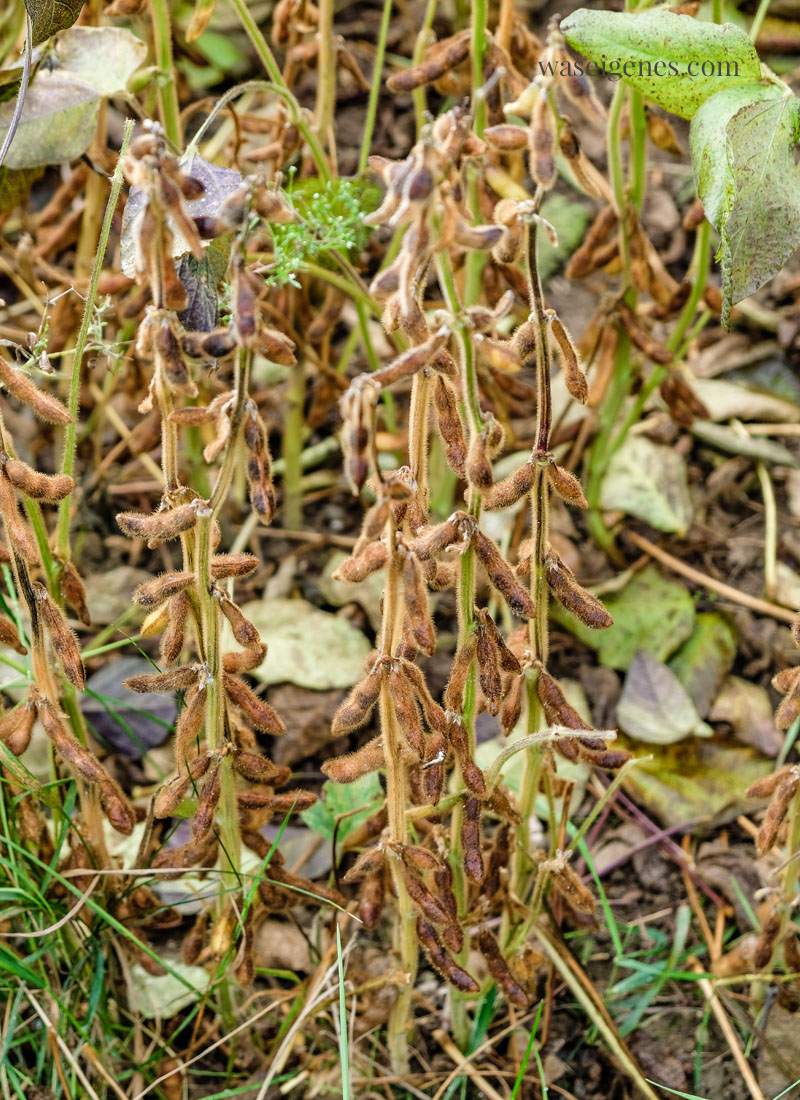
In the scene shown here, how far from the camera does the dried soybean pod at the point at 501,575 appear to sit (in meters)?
1.16

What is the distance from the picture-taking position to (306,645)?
210 cm

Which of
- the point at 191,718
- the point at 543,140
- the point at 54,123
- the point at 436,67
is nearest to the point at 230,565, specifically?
the point at 191,718

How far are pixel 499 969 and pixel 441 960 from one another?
4.7 inches

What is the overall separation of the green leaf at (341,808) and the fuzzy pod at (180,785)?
0.33 metres

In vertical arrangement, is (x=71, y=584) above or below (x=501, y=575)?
below

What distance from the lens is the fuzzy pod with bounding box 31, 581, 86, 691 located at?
132cm

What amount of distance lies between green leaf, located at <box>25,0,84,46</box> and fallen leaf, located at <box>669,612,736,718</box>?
1.48 meters

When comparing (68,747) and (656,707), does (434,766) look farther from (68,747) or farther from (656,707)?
(656,707)

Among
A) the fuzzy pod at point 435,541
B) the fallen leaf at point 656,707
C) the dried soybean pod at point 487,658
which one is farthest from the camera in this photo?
the fallen leaf at point 656,707

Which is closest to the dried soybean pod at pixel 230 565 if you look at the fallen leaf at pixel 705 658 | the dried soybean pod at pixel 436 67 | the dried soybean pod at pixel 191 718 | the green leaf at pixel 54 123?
the dried soybean pod at pixel 191 718

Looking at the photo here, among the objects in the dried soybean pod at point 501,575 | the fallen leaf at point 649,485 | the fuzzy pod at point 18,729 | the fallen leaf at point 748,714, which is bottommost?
A: the fallen leaf at point 748,714

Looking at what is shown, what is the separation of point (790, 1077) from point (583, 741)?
671 millimetres

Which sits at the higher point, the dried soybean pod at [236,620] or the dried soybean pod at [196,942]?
the dried soybean pod at [236,620]

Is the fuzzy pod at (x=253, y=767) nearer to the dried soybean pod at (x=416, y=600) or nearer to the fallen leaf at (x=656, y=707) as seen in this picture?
the dried soybean pod at (x=416, y=600)
